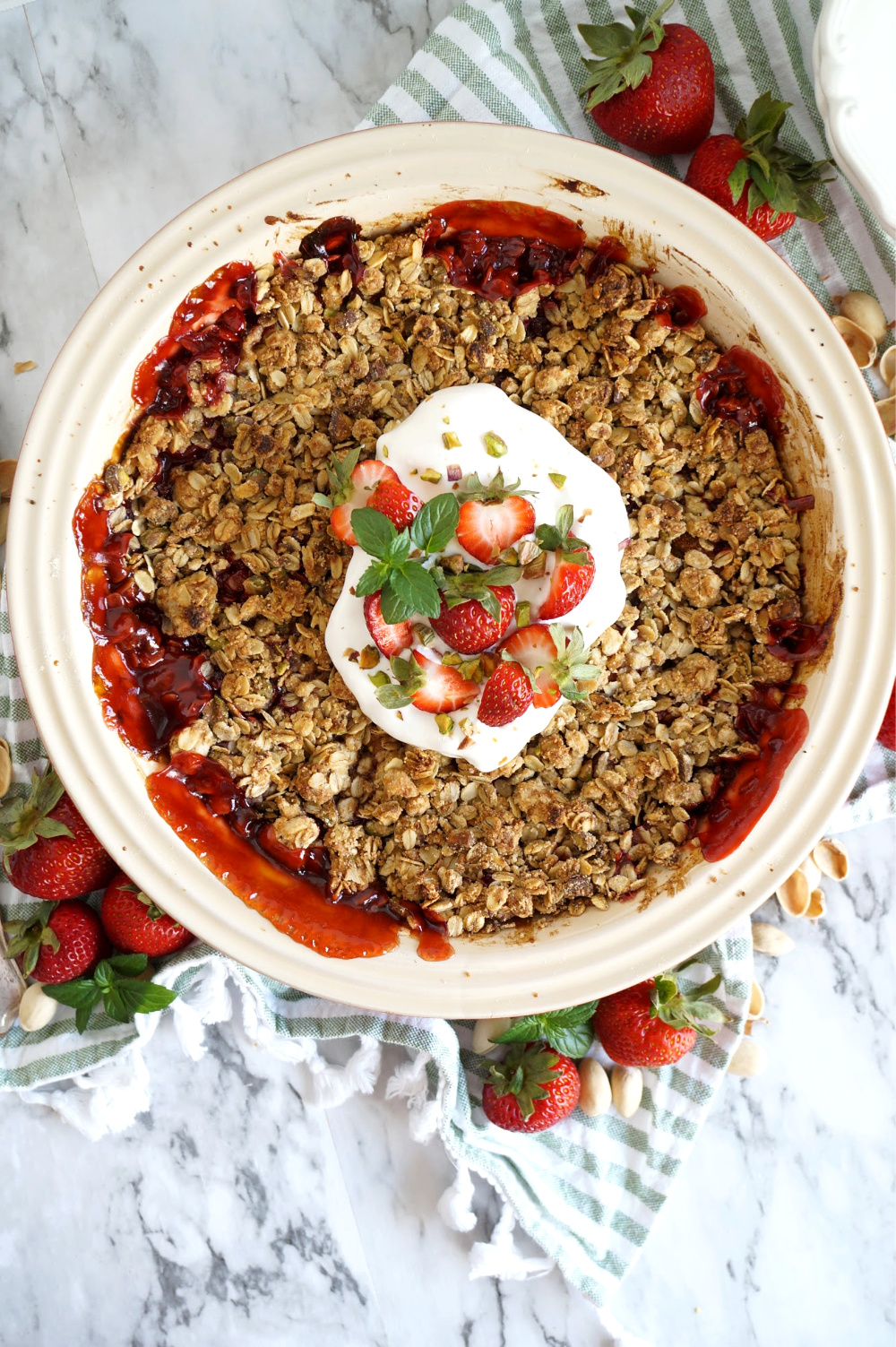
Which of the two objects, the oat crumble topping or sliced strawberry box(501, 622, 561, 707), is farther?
the oat crumble topping

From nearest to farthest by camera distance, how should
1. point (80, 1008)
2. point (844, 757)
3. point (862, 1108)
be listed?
1. point (844, 757)
2. point (80, 1008)
3. point (862, 1108)

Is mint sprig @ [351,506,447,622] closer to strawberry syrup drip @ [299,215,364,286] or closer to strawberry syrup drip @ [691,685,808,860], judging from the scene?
strawberry syrup drip @ [299,215,364,286]

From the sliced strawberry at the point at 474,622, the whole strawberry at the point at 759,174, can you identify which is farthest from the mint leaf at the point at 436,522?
the whole strawberry at the point at 759,174

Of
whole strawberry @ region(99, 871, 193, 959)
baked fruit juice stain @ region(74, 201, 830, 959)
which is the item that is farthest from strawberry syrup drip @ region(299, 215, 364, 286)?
whole strawberry @ region(99, 871, 193, 959)

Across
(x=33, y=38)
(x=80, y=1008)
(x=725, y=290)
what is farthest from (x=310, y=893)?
(x=33, y=38)

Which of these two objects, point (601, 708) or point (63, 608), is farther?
point (601, 708)

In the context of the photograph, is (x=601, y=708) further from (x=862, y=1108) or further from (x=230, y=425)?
(x=862, y=1108)
